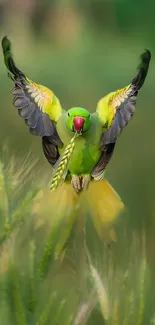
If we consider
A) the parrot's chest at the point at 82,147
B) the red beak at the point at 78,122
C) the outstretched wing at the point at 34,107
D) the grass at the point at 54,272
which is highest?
the outstretched wing at the point at 34,107

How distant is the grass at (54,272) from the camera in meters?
0.46

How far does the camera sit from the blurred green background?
59cm

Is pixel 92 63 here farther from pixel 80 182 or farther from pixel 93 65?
pixel 80 182

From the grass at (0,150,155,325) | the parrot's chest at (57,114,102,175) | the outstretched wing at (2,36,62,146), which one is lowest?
the grass at (0,150,155,325)

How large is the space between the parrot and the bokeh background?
0.03 metres

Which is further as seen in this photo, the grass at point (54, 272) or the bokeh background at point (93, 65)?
the bokeh background at point (93, 65)

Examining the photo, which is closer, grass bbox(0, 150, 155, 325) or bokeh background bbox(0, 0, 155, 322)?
grass bbox(0, 150, 155, 325)

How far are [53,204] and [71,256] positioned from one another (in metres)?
0.05

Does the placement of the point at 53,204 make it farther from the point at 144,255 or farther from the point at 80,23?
the point at 80,23

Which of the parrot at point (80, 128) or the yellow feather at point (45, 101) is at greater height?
the yellow feather at point (45, 101)

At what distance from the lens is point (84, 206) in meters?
0.54

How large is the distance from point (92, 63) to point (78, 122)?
151 millimetres

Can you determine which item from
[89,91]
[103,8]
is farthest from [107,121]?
[103,8]

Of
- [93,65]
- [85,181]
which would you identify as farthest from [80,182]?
[93,65]
